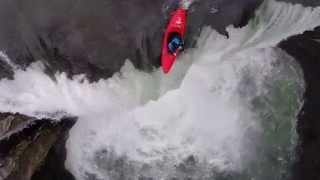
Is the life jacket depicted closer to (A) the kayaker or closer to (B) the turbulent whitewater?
(A) the kayaker

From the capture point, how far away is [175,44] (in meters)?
7.29

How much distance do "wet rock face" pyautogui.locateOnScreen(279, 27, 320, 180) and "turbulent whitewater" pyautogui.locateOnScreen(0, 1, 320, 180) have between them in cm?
9

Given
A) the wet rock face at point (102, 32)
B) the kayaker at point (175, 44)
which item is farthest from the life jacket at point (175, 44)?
the wet rock face at point (102, 32)

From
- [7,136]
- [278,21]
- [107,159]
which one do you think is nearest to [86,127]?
[107,159]

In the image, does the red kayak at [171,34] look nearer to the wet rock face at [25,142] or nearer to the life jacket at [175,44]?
the life jacket at [175,44]

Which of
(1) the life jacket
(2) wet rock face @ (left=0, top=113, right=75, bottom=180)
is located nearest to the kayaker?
(1) the life jacket

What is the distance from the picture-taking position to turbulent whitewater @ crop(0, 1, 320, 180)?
7504 millimetres

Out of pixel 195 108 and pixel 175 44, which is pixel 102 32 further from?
pixel 195 108

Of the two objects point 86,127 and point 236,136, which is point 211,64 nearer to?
point 236,136

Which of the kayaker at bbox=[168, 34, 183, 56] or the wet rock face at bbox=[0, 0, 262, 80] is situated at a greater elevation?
the wet rock face at bbox=[0, 0, 262, 80]

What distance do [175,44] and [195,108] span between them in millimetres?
885

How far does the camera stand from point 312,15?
7883 millimetres

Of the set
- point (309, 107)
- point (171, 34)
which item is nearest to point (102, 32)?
point (171, 34)

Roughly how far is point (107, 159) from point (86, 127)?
0.42 m
